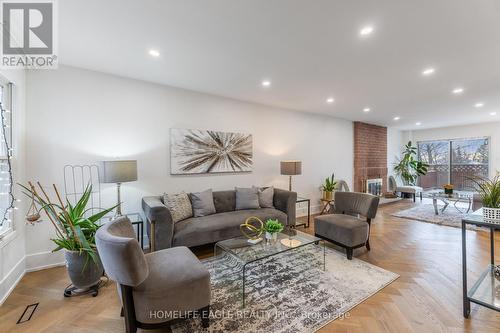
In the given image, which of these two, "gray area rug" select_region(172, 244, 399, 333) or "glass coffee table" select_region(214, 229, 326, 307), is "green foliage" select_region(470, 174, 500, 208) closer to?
"gray area rug" select_region(172, 244, 399, 333)

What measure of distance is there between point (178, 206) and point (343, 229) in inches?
92.6

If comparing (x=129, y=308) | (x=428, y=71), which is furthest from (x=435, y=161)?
(x=129, y=308)

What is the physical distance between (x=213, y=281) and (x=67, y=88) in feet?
9.96

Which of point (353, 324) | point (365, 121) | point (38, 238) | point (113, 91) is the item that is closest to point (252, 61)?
point (113, 91)

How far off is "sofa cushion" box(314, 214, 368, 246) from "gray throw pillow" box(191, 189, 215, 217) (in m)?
1.68

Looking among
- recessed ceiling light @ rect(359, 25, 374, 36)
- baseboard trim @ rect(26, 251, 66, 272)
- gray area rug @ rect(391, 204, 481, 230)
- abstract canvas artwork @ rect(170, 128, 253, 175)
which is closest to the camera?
recessed ceiling light @ rect(359, 25, 374, 36)

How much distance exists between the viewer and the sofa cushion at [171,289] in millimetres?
1544

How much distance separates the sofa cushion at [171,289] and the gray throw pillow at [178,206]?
1258 millimetres

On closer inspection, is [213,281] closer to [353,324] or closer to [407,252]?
[353,324]

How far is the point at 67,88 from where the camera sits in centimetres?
282

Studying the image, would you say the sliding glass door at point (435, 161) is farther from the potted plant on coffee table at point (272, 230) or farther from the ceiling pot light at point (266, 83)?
the potted plant on coffee table at point (272, 230)

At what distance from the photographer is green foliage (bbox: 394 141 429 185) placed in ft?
25.6

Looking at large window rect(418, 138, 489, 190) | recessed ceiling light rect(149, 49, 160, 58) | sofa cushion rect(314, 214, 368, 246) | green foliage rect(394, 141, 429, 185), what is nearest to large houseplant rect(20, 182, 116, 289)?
recessed ceiling light rect(149, 49, 160, 58)

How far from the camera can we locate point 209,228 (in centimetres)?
299
